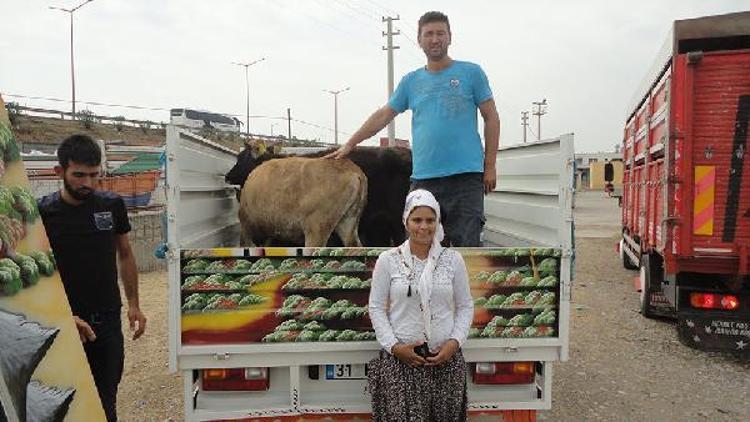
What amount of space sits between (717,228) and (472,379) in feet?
11.3

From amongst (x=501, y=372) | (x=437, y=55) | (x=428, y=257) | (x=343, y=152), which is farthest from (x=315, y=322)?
(x=437, y=55)

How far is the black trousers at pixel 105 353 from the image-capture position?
9.46 ft

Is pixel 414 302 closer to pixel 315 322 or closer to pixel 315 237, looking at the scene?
pixel 315 322

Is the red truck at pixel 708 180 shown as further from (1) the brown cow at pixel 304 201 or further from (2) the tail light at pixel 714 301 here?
(1) the brown cow at pixel 304 201

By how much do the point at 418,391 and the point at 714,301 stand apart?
4.17 meters

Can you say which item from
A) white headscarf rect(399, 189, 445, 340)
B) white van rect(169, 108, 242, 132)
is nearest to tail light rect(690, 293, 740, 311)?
white headscarf rect(399, 189, 445, 340)

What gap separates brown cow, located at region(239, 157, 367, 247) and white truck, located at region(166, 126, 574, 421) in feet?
3.38

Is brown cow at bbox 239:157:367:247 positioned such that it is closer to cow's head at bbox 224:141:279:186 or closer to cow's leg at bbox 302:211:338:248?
cow's leg at bbox 302:211:338:248

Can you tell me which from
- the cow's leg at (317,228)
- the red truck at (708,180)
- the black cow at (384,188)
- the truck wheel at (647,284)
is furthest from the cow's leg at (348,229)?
the truck wheel at (647,284)

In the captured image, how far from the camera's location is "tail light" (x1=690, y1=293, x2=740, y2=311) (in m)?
5.40

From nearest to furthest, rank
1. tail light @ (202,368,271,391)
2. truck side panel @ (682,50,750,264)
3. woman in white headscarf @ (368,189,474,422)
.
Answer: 1. woman in white headscarf @ (368,189,474,422)
2. tail light @ (202,368,271,391)
3. truck side panel @ (682,50,750,264)

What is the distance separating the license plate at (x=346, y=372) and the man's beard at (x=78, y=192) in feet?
4.73

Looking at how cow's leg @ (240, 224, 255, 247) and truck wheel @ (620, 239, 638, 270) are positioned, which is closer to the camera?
cow's leg @ (240, 224, 255, 247)

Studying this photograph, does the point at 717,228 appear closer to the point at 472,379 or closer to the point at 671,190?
the point at 671,190
